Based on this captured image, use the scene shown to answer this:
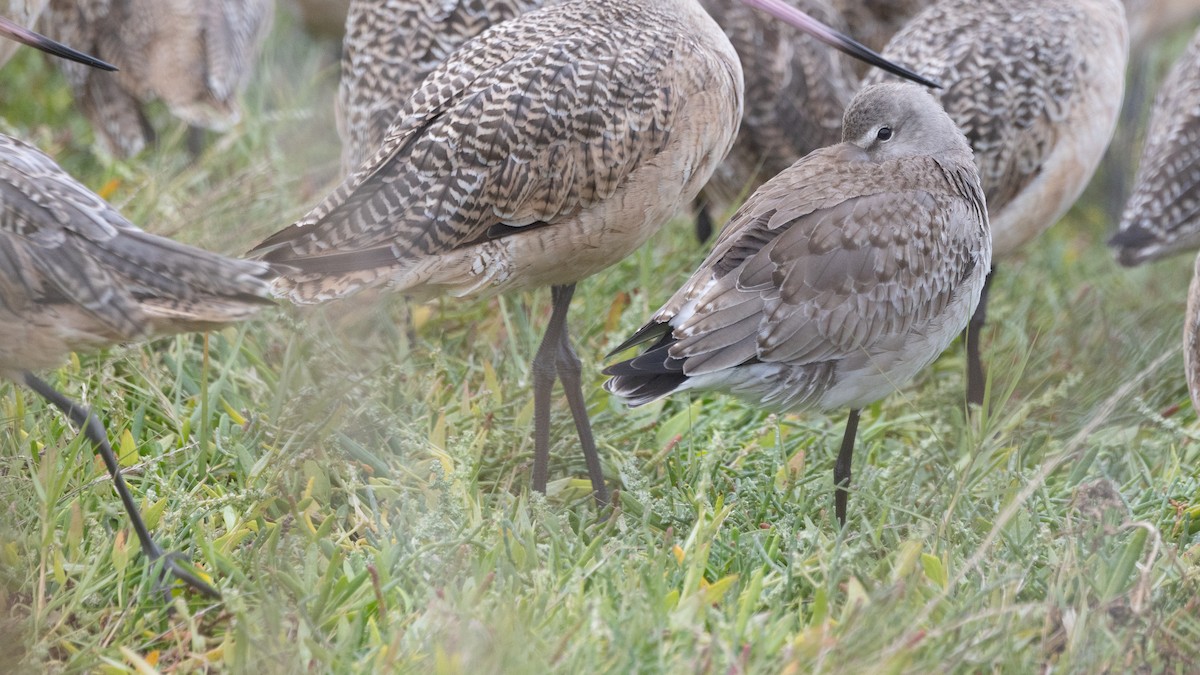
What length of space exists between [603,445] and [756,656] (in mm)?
1435

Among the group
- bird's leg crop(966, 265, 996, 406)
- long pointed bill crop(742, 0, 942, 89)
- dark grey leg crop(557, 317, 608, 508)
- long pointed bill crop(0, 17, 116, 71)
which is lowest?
bird's leg crop(966, 265, 996, 406)

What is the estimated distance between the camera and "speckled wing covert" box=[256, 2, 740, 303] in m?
3.72

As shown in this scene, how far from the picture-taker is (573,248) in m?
3.92

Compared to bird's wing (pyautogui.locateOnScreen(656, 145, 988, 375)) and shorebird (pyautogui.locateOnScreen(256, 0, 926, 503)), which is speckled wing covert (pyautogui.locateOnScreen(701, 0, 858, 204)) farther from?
bird's wing (pyautogui.locateOnScreen(656, 145, 988, 375))

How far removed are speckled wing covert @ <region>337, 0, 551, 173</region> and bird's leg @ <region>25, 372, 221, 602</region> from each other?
158 centimetres

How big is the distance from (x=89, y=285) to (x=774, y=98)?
3.33 meters

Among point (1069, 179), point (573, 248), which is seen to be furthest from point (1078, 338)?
point (573, 248)

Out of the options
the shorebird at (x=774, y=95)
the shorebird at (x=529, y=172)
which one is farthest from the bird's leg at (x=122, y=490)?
the shorebird at (x=774, y=95)

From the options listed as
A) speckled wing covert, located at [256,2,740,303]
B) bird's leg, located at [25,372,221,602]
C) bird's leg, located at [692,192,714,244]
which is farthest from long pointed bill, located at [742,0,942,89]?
bird's leg, located at [25,372,221,602]

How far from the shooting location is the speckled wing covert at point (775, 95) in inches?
232

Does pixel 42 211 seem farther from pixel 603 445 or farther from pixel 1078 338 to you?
pixel 1078 338

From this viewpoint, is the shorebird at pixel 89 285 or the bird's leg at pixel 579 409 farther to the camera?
the bird's leg at pixel 579 409

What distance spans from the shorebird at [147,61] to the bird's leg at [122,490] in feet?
9.93

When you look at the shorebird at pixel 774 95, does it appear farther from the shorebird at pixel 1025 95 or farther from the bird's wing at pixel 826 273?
the bird's wing at pixel 826 273
